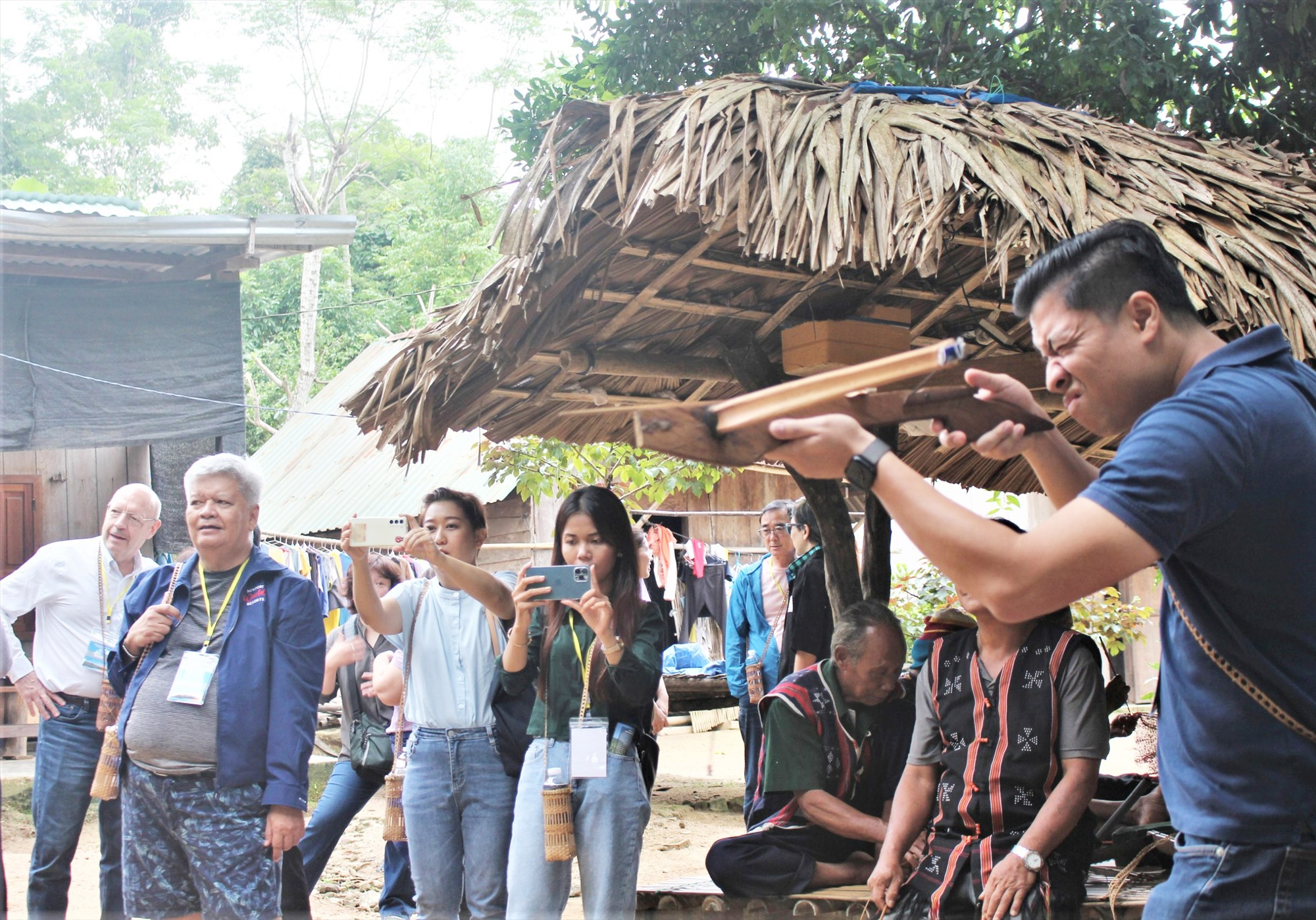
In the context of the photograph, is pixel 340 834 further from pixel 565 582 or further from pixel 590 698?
pixel 565 582

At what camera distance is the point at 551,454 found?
360 inches

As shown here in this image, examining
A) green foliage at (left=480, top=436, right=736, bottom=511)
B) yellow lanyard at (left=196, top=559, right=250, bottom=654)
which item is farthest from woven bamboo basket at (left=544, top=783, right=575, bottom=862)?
green foliage at (left=480, top=436, right=736, bottom=511)

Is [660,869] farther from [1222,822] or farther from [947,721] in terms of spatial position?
[1222,822]

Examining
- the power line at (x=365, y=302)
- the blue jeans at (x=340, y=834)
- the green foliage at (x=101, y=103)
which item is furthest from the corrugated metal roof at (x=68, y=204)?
the green foliage at (x=101, y=103)

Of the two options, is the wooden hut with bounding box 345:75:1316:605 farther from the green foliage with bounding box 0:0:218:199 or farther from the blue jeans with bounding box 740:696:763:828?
the green foliage with bounding box 0:0:218:199

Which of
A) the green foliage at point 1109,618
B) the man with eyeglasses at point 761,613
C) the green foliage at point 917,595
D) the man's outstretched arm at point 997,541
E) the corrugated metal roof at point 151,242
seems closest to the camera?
the man's outstretched arm at point 997,541

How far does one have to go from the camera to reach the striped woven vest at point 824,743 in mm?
3945

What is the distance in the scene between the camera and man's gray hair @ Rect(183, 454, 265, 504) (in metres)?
3.77

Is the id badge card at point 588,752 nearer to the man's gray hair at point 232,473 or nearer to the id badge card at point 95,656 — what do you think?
the man's gray hair at point 232,473

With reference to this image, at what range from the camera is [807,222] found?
3.42 m

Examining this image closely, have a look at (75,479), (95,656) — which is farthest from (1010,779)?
(75,479)

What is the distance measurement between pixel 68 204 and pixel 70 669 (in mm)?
4090

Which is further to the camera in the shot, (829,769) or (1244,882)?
(829,769)

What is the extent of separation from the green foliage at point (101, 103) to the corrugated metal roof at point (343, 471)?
629 cm
